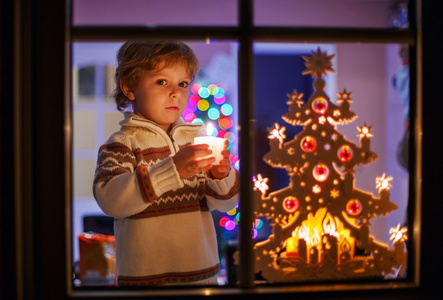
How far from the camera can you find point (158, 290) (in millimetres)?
→ 1280

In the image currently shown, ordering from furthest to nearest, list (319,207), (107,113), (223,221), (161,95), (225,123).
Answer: (107,113) → (225,123) → (223,221) → (161,95) → (319,207)

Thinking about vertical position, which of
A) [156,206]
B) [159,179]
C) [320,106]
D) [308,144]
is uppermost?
[320,106]

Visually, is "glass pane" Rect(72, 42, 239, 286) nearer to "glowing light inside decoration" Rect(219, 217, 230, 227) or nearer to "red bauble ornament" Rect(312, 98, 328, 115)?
"glowing light inside decoration" Rect(219, 217, 230, 227)

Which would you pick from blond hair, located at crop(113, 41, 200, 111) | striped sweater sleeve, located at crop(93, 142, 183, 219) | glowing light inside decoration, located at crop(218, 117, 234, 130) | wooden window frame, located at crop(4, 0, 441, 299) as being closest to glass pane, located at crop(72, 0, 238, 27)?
wooden window frame, located at crop(4, 0, 441, 299)

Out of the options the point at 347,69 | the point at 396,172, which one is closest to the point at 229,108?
the point at 347,69

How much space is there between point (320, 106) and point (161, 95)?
0.57 m

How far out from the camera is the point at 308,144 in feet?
4.59

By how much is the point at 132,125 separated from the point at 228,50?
2.66 m

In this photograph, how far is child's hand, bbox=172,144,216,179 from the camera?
4.70 feet

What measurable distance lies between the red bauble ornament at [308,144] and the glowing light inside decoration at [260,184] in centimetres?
16

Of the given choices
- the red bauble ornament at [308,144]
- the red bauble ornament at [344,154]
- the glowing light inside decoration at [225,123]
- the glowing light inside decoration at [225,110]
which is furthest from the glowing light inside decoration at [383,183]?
the glowing light inside decoration at [225,110]

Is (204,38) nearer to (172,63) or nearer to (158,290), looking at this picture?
(172,63)

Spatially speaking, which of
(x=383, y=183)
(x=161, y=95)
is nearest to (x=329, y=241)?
(x=383, y=183)
